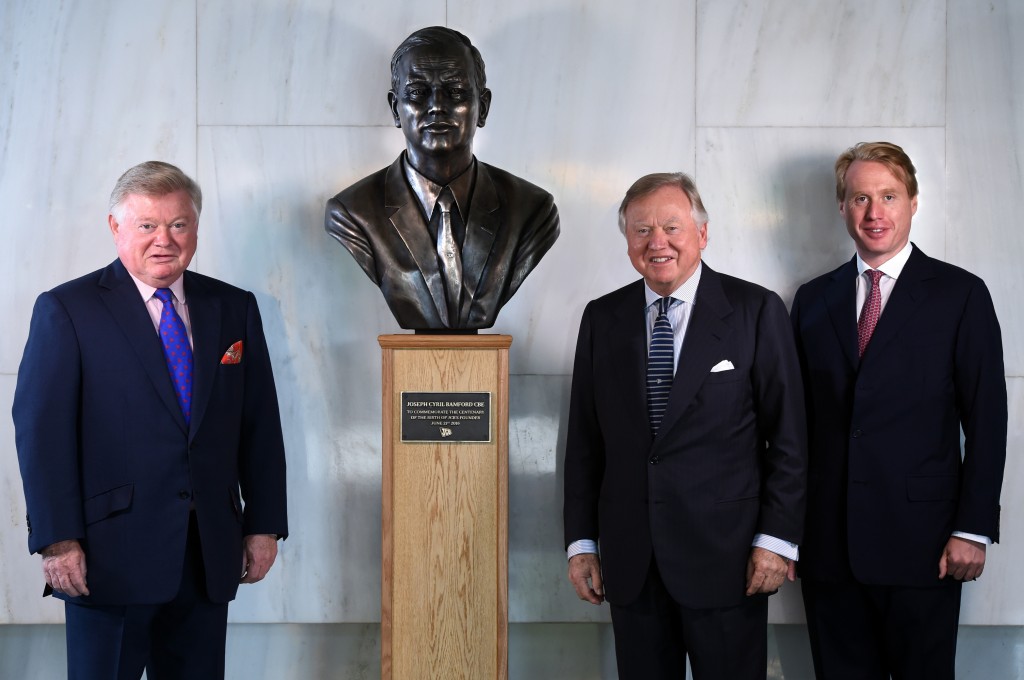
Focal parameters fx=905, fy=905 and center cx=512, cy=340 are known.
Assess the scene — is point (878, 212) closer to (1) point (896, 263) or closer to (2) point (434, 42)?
(1) point (896, 263)

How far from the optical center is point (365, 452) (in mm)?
3424

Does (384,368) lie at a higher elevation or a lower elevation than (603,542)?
higher

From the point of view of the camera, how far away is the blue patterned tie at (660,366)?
2.31 m

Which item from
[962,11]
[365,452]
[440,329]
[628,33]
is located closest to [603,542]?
[440,329]

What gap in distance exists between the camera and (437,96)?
2.57 meters

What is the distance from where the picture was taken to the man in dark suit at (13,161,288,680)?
2156 millimetres

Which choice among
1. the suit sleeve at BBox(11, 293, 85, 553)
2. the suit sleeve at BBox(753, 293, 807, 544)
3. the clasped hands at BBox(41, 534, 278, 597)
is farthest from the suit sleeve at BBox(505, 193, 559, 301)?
the clasped hands at BBox(41, 534, 278, 597)

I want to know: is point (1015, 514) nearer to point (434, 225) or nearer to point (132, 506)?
point (434, 225)

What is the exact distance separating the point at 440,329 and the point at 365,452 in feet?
3.19

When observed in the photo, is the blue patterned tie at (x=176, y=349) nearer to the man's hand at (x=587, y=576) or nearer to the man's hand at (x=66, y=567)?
the man's hand at (x=66, y=567)

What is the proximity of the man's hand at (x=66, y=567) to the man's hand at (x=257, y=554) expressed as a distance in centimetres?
44

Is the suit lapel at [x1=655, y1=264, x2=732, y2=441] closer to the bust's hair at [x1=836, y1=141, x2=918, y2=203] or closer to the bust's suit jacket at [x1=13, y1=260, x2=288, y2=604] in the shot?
the bust's hair at [x1=836, y1=141, x2=918, y2=203]

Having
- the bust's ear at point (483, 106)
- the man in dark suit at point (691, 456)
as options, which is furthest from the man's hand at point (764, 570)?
the bust's ear at point (483, 106)

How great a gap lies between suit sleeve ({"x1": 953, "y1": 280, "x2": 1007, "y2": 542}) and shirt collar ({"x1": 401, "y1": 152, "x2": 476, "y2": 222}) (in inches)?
57.8
